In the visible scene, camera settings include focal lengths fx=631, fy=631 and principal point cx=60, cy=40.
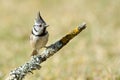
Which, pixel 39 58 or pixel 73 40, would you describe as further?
pixel 73 40

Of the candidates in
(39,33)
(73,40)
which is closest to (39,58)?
(39,33)

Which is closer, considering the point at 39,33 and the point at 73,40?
the point at 39,33

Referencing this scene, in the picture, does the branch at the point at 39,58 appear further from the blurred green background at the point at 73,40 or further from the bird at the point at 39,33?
the blurred green background at the point at 73,40

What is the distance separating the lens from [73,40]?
12547 mm

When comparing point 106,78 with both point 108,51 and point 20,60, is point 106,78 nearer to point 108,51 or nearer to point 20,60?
point 20,60

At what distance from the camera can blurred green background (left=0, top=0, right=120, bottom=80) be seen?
8531 millimetres

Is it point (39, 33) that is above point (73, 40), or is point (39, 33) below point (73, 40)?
below

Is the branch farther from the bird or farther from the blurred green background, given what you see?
the blurred green background

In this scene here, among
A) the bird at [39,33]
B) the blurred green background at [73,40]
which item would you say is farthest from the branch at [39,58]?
the blurred green background at [73,40]

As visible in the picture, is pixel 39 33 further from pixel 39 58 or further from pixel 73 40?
pixel 73 40

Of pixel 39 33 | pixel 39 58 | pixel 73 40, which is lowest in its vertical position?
pixel 39 58

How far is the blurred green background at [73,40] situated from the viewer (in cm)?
853

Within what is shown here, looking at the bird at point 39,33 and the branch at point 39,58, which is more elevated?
the bird at point 39,33

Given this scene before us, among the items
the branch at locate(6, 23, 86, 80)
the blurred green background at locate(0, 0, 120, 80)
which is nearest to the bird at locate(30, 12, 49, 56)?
the branch at locate(6, 23, 86, 80)
